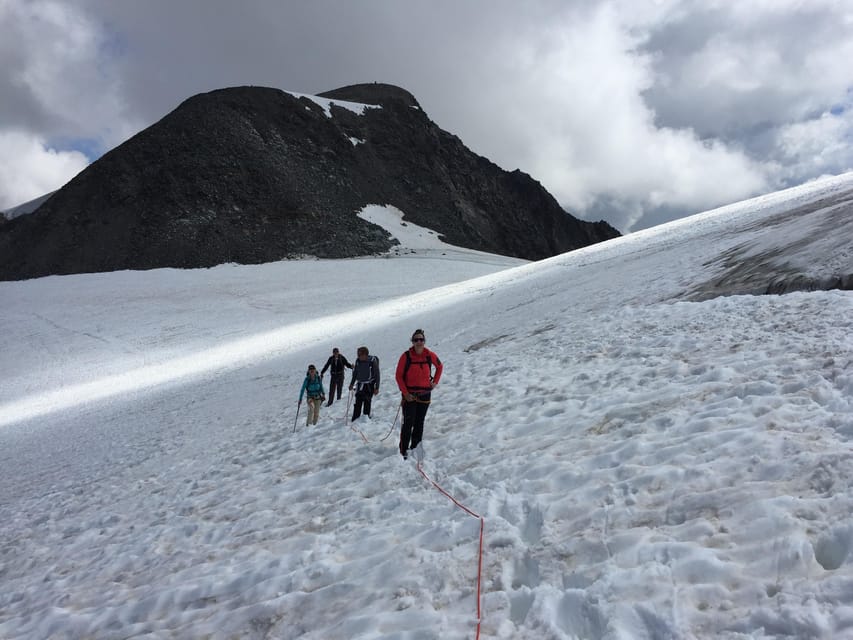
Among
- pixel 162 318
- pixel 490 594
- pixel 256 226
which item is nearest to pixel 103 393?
pixel 162 318

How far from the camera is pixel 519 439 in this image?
739 cm

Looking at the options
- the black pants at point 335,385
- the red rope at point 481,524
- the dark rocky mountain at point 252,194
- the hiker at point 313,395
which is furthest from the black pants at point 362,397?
the dark rocky mountain at point 252,194

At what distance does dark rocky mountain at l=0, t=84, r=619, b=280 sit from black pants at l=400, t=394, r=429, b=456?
206 feet

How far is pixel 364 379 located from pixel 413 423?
326cm

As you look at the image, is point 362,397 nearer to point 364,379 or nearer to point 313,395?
point 364,379

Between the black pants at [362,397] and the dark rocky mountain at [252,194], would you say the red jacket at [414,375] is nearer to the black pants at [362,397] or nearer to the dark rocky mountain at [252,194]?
the black pants at [362,397]

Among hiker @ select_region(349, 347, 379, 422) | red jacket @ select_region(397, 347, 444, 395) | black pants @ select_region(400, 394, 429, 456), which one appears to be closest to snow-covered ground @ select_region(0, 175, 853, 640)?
black pants @ select_region(400, 394, 429, 456)

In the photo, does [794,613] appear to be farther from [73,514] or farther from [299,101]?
[299,101]

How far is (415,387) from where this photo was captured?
26.3ft

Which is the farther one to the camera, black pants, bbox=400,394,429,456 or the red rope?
black pants, bbox=400,394,429,456

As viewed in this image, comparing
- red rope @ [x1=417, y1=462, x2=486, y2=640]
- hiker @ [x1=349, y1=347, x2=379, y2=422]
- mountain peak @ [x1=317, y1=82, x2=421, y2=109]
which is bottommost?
red rope @ [x1=417, y1=462, x2=486, y2=640]

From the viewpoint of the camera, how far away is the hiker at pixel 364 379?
36.2 ft

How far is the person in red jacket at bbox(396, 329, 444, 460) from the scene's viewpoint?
7.98m

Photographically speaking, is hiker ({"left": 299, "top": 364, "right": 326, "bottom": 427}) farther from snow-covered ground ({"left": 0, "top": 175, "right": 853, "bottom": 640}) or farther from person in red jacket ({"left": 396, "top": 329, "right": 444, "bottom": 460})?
person in red jacket ({"left": 396, "top": 329, "right": 444, "bottom": 460})
